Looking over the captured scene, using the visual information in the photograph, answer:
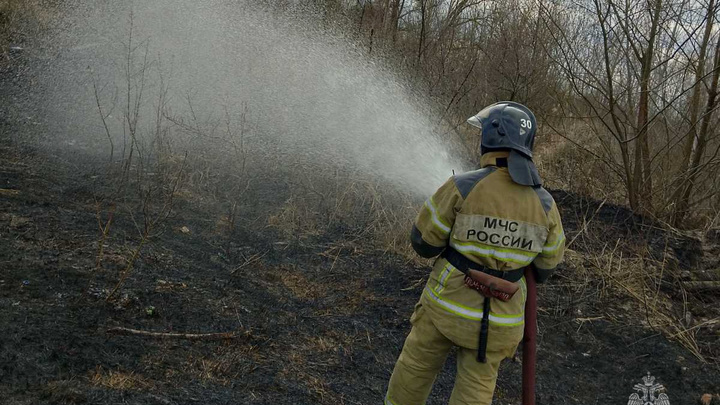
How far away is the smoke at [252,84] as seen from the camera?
24.2 feet

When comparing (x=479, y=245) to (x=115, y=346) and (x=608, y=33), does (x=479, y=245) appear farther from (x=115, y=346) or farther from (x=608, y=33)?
(x=608, y=33)

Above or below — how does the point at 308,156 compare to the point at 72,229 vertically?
above

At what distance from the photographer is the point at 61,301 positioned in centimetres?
356

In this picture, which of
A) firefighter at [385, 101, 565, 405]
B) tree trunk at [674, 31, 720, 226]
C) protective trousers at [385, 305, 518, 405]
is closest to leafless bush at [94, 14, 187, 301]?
protective trousers at [385, 305, 518, 405]

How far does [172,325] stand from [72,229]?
147cm

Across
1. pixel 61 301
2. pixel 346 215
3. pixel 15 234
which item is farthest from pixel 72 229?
pixel 346 215

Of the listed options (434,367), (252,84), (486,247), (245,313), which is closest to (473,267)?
(486,247)

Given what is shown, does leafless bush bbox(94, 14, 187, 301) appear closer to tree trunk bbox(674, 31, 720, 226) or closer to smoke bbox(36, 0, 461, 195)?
smoke bbox(36, 0, 461, 195)

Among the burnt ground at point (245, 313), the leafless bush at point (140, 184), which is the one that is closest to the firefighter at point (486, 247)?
the burnt ground at point (245, 313)

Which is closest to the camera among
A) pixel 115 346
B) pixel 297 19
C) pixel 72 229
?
pixel 115 346

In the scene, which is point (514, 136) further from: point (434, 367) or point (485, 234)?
point (434, 367)

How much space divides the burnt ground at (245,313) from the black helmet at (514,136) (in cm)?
163

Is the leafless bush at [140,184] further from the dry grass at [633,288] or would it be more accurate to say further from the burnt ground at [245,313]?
the dry grass at [633,288]

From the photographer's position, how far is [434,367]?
2773 millimetres
